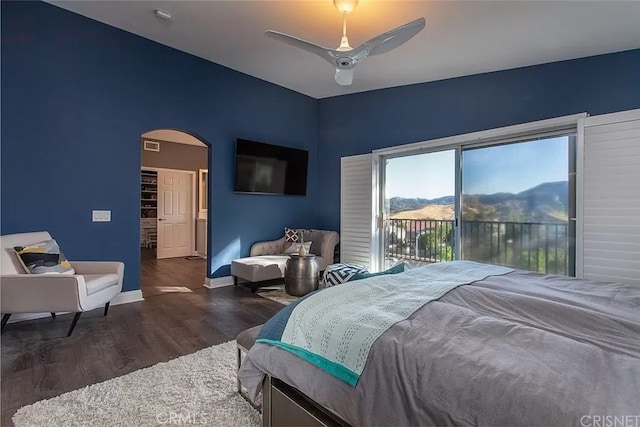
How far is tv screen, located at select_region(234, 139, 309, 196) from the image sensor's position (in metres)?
4.94

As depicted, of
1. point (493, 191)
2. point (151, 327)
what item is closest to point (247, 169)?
point (151, 327)

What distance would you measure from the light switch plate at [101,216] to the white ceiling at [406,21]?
218cm

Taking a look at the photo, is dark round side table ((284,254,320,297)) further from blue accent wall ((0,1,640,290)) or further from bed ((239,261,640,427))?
bed ((239,261,640,427))

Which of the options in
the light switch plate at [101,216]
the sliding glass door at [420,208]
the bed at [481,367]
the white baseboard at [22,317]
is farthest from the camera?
the sliding glass door at [420,208]

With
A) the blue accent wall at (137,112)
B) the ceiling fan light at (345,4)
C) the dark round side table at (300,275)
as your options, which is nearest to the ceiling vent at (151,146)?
the blue accent wall at (137,112)

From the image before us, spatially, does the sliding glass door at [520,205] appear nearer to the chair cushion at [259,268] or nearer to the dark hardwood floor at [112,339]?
the chair cushion at [259,268]

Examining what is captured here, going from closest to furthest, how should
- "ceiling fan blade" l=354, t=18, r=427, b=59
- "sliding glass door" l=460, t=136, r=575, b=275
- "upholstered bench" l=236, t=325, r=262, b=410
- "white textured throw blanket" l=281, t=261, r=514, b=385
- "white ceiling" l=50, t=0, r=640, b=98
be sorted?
"white textured throw blanket" l=281, t=261, r=514, b=385
"upholstered bench" l=236, t=325, r=262, b=410
"ceiling fan blade" l=354, t=18, r=427, b=59
"white ceiling" l=50, t=0, r=640, b=98
"sliding glass door" l=460, t=136, r=575, b=275

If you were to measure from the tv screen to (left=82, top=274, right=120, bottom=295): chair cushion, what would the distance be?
2.11 m

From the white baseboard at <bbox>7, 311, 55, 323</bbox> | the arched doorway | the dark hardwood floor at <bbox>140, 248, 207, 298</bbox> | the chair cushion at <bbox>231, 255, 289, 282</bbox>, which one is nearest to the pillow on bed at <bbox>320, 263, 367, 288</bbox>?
the chair cushion at <bbox>231, 255, 289, 282</bbox>

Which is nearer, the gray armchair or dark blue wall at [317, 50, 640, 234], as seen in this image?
the gray armchair

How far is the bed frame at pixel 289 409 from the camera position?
48.3 inches

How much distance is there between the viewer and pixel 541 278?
80.0 inches

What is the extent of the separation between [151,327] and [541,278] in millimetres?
3254

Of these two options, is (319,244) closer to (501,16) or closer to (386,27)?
(386,27)
